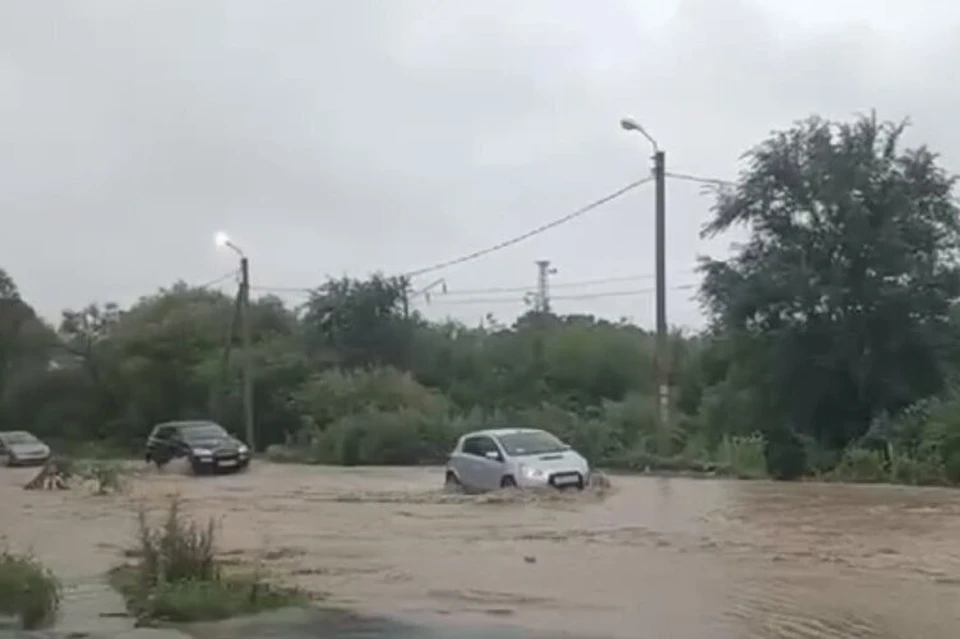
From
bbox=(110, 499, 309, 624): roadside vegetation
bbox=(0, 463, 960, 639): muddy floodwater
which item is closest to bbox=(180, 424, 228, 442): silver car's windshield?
bbox=(0, 463, 960, 639): muddy floodwater

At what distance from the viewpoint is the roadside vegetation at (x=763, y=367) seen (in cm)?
3638

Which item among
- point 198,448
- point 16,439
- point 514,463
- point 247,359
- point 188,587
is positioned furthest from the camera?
point 16,439

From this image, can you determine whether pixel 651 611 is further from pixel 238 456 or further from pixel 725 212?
pixel 238 456

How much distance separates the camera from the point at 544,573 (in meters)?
17.8

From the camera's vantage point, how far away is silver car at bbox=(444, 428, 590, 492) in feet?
95.2

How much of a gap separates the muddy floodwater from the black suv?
9.69 meters

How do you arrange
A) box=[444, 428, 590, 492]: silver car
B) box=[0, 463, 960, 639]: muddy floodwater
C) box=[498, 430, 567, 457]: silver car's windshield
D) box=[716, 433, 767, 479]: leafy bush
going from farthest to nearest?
box=[716, 433, 767, 479]: leafy bush, box=[498, 430, 567, 457]: silver car's windshield, box=[444, 428, 590, 492]: silver car, box=[0, 463, 960, 639]: muddy floodwater

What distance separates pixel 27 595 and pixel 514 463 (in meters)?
16.0

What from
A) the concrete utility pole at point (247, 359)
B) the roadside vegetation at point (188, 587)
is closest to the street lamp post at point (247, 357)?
→ the concrete utility pole at point (247, 359)

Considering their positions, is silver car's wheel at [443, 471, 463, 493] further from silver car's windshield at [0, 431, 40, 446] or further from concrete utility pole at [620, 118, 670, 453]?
silver car's windshield at [0, 431, 40, 446]

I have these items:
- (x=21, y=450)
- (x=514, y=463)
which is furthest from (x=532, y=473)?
(x=21, y=450)

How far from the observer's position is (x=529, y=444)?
3031 cm

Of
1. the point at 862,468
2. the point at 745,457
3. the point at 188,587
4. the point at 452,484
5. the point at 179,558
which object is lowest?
the point at 188,587

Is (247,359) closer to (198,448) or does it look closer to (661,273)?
(198,448)
